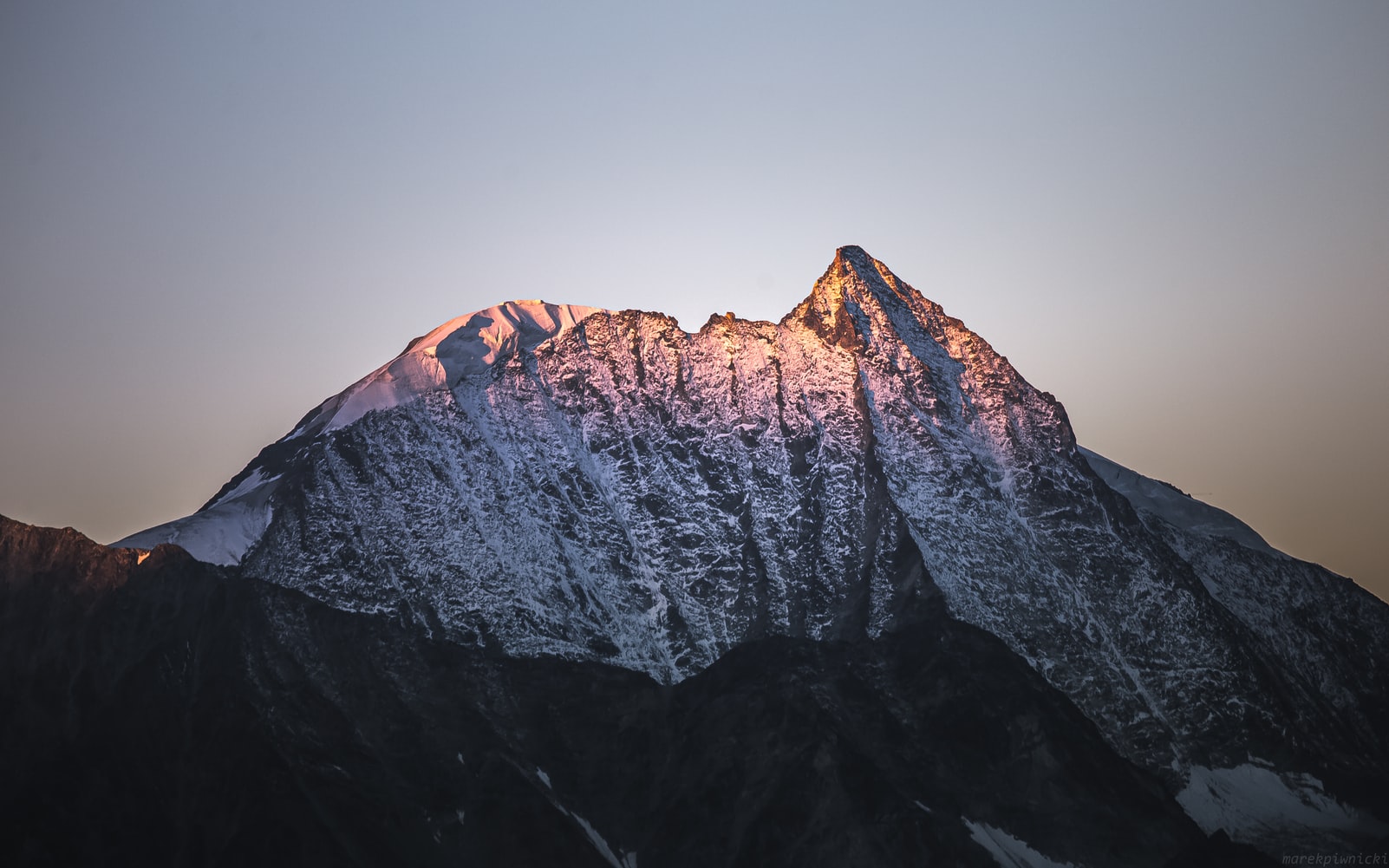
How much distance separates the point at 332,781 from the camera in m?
191

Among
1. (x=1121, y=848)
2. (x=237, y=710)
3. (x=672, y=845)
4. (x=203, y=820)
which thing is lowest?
(x=1121, y=848)

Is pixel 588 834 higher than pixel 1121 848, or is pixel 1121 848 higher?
pixel 588 834

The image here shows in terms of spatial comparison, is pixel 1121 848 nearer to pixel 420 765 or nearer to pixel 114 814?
pixel 420 765

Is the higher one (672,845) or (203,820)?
(203,820)

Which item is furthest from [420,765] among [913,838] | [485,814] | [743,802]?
[913,838]

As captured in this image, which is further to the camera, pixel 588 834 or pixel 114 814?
pixel 588 834

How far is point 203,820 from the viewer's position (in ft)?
616

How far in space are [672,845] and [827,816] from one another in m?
18.7

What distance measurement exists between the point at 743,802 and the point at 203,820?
6260 centimetres

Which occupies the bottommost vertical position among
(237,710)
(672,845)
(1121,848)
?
(1121,848)

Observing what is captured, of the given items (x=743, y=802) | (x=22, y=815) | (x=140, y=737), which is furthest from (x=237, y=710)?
(x=743, y=802)

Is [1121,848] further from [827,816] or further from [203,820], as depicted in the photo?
[203,820]

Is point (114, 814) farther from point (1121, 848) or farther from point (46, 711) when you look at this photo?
point (1121, 848)

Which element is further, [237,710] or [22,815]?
[237,710]
